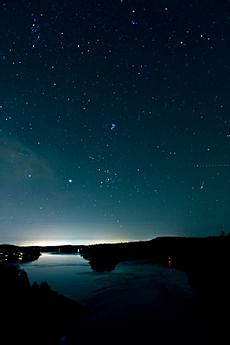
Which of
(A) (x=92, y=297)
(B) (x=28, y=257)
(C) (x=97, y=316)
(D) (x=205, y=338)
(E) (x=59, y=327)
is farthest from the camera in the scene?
(B) (x=28, y=257)

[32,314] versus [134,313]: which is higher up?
[32,314]

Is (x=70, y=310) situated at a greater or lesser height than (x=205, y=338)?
greater

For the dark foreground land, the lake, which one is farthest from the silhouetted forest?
the lake

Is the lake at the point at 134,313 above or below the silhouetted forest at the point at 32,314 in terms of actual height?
below

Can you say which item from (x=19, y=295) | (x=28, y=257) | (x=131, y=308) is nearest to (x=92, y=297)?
(x=131, y=308)

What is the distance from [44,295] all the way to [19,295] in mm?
2734

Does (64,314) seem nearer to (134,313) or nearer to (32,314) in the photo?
(32,314)

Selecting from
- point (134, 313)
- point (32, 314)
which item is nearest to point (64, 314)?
point (32, 314)

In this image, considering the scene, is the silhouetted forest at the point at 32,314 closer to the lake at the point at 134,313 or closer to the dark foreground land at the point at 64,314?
the dark foreground land at the point at 64,314

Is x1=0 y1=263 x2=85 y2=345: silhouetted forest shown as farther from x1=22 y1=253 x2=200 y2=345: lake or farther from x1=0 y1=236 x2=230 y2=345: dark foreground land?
x1=22 y1=253 x2=200 y2=345: lake

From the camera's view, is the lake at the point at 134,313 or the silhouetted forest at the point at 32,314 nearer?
the silhouetted forest at the point at 32,314

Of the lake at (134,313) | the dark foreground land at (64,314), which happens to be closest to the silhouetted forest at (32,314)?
the dark foreground land at (64,314)

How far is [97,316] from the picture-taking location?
1037 inches

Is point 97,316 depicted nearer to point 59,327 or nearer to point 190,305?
point 59,327
